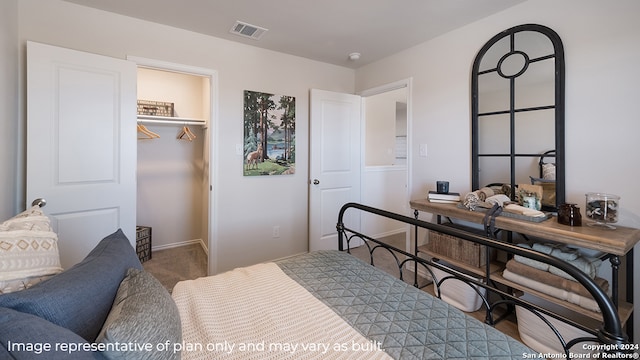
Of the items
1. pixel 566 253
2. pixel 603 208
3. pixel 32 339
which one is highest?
pixel 603 208

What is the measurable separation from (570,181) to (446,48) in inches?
59.9

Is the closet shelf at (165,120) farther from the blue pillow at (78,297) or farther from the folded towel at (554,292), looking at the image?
the folded towel at (554,292)

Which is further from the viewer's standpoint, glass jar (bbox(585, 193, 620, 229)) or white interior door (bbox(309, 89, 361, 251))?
white interior door (bbox(309, 89, 361, 251))

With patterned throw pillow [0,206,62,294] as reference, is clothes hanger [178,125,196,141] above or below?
above

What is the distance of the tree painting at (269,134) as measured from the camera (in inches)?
117

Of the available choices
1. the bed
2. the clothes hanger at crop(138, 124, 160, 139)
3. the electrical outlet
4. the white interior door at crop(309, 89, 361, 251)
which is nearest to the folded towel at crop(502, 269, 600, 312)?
the bed

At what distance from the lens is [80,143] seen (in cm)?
211

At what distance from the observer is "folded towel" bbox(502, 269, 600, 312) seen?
154cm

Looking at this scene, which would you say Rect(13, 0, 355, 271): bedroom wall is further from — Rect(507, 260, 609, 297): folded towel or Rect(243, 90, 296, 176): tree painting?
Rect(507, 260, 609, 297): folded towel

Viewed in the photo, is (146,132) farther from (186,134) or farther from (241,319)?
(241,319)

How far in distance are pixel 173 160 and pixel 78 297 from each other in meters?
3.18

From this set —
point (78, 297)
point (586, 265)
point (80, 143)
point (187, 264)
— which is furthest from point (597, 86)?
point (187, 264)

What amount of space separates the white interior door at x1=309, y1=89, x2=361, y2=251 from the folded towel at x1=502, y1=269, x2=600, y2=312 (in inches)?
75.6

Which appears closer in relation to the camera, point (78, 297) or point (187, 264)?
point (78, 297)
